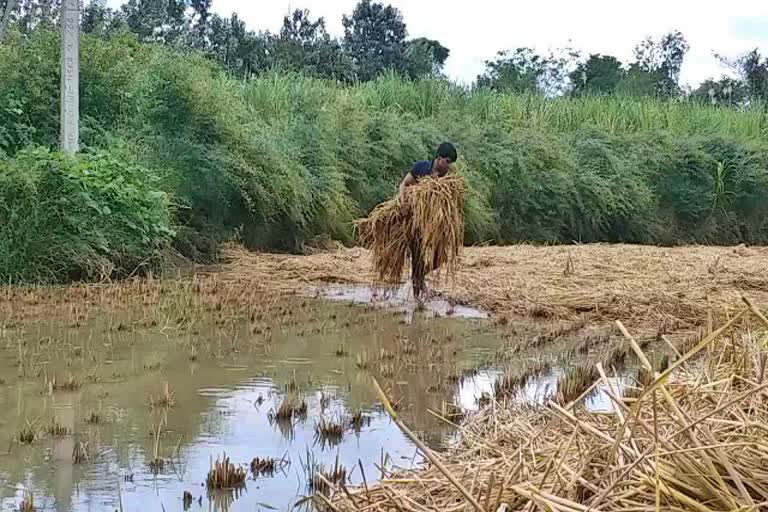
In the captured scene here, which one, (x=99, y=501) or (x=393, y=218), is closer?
(x=99, y=501)

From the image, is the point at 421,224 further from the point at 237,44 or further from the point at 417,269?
the point at 237,44

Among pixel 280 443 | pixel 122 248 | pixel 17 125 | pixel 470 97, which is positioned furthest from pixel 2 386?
pixel 470 97

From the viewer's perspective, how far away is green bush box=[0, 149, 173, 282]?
30.0 feet

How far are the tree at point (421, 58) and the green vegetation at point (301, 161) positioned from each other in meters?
7.87

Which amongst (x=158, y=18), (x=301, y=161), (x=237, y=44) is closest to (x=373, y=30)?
(x=237, y=44)

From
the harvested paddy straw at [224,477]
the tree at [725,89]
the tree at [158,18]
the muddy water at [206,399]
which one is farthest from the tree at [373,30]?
the harvested paddy straw at [224,477]

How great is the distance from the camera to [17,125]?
A: 1127 centimetres

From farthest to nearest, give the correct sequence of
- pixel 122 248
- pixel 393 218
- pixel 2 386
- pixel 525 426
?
pixel 122 248 < pixel 393 218 < pixel 2 386 < pixel 525 426

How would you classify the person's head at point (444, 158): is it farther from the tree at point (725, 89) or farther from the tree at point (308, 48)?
the tree at point (725, 89)

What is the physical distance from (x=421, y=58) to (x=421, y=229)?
20.5m

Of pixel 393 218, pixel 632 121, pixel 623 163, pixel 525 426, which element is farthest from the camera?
pixel 632 121

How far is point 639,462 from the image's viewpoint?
2186 mm

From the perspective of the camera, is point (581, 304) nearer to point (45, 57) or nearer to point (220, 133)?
point (220, 133)

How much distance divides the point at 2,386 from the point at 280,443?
180 cm
